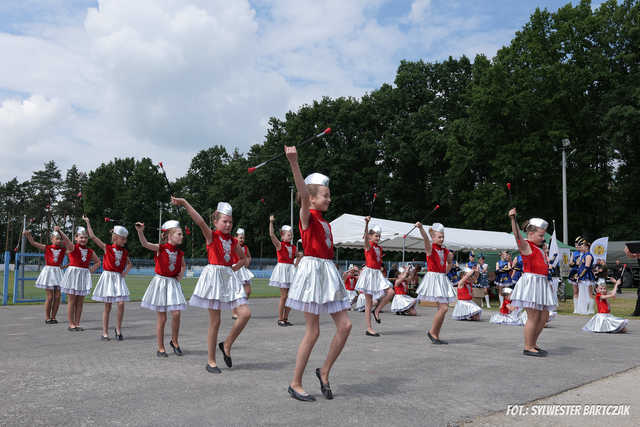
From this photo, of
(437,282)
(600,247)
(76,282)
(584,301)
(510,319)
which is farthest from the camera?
(600,247)

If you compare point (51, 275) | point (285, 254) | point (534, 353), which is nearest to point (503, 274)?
point (285, 254)

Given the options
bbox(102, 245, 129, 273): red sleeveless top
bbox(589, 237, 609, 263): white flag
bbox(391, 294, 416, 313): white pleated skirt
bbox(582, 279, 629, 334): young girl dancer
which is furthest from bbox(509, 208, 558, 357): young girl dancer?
bbox(589, 237, 609, 263): white flag

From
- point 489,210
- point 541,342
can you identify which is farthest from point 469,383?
point 489,210

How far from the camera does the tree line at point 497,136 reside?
119 ft

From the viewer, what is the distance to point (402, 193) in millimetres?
49719

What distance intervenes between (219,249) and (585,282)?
1404 centimetres

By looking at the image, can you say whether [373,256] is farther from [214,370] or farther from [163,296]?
[214,370]

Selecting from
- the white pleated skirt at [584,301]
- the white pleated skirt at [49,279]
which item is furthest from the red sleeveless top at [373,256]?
the white pleated skirt at [584,301]

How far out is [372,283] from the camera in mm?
12148

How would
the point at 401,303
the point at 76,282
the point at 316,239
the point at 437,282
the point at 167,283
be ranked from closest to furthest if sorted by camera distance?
the point at 316,239 → the point at 167,283 → the point at 437,282 → the point at 76,282 → the point at 401,303

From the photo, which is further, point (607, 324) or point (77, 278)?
point (607, 324)

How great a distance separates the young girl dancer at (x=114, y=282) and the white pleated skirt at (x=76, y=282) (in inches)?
62.9

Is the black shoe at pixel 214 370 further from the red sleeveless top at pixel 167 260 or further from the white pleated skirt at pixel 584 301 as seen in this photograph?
the white pleated skirt at pixel 584 301

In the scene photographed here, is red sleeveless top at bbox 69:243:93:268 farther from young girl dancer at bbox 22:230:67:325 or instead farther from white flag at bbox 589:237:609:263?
white flag at bbox 589:237:609:263
